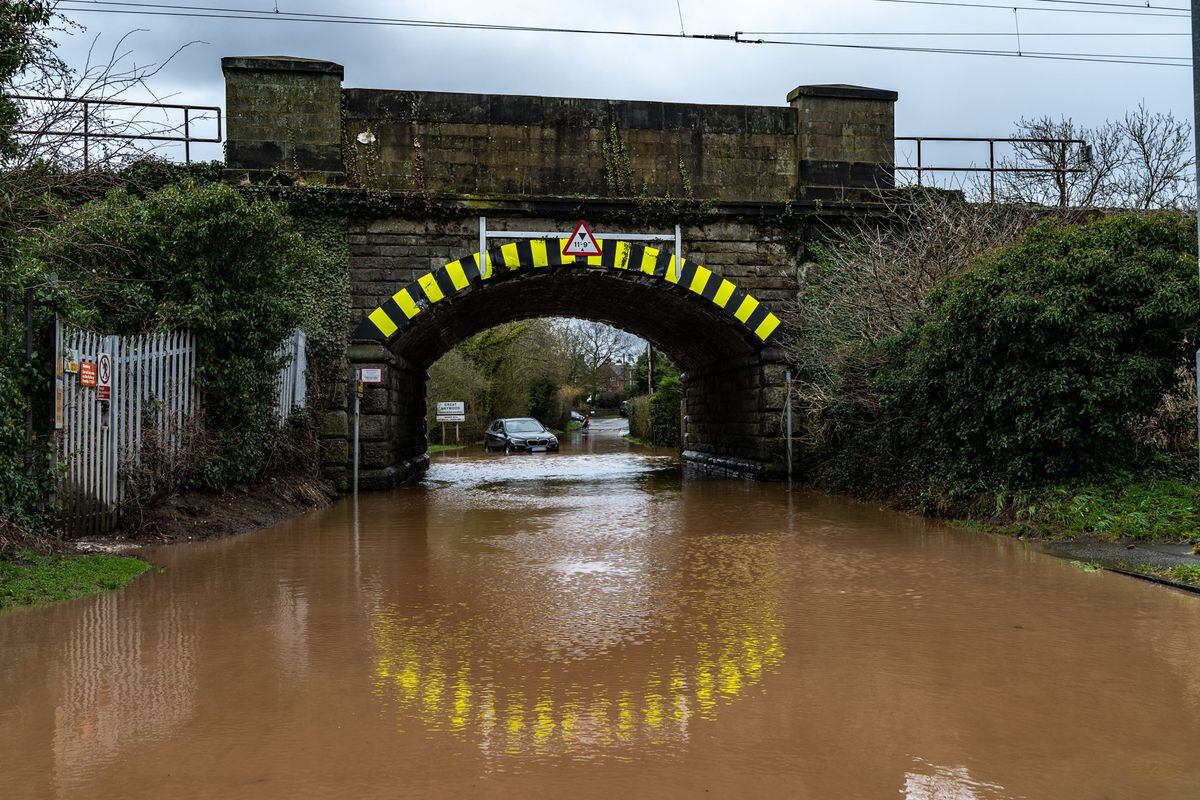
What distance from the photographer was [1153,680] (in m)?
4.81

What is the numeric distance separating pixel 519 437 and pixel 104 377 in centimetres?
2400

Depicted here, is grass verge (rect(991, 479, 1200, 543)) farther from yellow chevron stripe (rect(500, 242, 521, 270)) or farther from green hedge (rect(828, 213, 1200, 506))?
yellow chevron stripe (rect(500, 242, 521, 270))

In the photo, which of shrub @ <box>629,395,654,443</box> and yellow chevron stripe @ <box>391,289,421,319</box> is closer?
yellow chevron stripe @ <box>391,289,421,319</box>

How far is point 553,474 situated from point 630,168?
7.85 m

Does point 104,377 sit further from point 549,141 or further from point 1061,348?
point 1061,348

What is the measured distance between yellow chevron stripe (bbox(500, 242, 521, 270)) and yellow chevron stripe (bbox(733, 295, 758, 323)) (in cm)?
405

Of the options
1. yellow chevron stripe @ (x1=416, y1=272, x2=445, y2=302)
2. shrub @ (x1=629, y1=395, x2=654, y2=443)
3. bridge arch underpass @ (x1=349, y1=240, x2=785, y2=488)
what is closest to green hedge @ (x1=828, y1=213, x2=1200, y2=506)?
bridge arch underpass @ (x1=349, y1=240, x2=785, y2=488)

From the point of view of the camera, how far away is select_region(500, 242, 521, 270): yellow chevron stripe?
16.6 m

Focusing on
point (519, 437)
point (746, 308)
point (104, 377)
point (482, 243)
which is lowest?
point (519, 437)

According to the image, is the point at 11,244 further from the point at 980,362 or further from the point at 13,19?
the point at 980,362

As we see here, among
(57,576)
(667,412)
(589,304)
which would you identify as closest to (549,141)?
(589,304)

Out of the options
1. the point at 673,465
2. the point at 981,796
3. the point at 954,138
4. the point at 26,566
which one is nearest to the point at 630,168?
the point at 954,138

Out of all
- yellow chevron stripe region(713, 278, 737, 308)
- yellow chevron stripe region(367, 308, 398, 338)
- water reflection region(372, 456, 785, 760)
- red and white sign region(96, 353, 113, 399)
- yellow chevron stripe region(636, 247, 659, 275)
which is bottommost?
water reflection region(372, 456, 785, 760)

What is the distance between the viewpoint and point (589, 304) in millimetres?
22547
